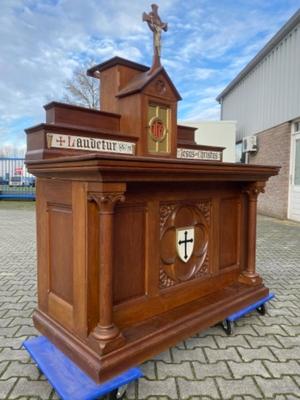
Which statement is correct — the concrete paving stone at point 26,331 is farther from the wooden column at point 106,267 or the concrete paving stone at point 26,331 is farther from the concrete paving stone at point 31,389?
the wooden column at point 106,267

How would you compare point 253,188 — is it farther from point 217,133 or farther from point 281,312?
point 217,133

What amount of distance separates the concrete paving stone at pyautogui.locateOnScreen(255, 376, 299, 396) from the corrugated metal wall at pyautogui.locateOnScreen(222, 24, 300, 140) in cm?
722

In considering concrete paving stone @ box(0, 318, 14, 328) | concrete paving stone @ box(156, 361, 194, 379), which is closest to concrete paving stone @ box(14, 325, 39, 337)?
concrete paving stone @ box(0, 318, 14, 328)

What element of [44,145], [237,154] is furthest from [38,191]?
[237,154]

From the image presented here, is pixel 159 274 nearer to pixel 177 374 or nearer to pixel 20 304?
pixel 177 374

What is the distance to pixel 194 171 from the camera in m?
1.92

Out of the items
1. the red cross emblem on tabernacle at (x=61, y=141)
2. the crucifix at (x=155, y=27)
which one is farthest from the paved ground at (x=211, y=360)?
the crucifix at (x=155, y=27)

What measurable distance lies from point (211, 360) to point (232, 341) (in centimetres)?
32

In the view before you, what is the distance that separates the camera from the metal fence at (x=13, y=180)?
13.4 metres

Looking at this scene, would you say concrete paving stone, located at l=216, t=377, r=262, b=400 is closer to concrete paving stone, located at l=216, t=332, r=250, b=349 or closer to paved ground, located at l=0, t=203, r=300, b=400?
paved ground, located at l=0, t=203, r=300, b=400

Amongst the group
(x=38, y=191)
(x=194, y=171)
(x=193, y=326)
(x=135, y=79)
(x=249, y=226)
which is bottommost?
(x=193, y=326)

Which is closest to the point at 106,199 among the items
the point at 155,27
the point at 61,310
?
the point at 61,310

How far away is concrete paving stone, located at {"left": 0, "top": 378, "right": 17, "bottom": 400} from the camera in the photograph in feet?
5.53

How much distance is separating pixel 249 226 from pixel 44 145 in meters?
1.85
